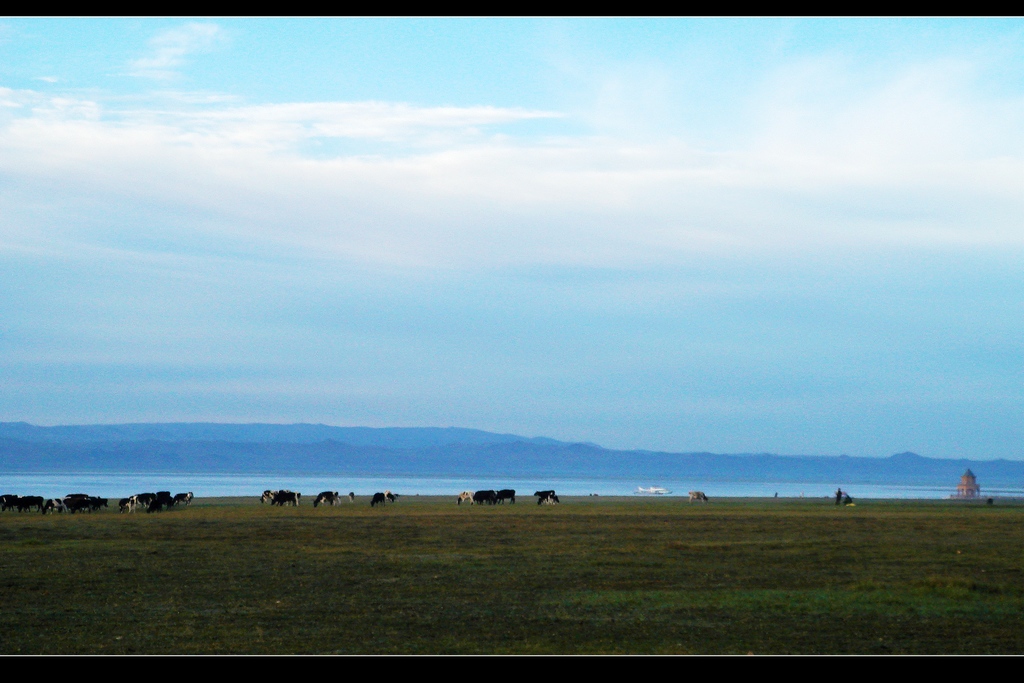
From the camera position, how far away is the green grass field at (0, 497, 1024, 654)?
13.2 meters

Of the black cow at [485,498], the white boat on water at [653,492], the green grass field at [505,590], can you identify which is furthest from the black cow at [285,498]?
the white boat on water at [653,492]

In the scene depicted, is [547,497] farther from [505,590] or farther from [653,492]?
[653,492]

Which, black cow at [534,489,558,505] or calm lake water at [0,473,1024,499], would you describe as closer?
black cow at [534,489,558,505]

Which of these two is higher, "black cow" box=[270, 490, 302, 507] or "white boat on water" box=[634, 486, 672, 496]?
"white boat on water" box=[634, 486, 672, 496]

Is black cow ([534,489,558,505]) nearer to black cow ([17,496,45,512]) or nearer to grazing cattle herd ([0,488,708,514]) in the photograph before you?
grazing cattle herd ([0,488,708,514])

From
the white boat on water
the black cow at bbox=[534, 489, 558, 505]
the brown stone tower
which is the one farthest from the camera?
the white boat on water

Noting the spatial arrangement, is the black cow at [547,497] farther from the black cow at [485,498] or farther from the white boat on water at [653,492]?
the white boat on water at [653,492]

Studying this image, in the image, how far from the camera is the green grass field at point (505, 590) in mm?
13164

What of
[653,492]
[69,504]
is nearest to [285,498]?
[69,504]

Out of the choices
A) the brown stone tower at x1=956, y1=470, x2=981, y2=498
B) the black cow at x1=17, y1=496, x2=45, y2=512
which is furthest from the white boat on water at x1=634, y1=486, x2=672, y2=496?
the black cow at x1=17, y1=496, x2=45, y2=512

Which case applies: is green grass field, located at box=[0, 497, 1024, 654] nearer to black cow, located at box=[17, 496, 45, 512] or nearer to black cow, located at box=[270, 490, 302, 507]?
black cow, located at box=[17, 496, 45, 512]

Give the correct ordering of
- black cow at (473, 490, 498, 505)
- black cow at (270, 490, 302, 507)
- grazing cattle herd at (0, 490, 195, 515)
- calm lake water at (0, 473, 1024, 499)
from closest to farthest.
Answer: grazing cattle herd at (0, 490, 195, 515)
black cow at (270, 490, 302, 507)
black cow at (473, 490, 498, 505)
calm lake water at (0, 473, 1024, 499)
